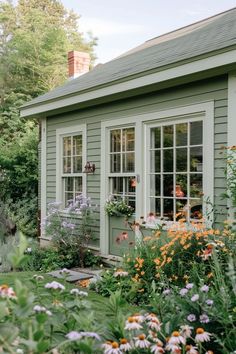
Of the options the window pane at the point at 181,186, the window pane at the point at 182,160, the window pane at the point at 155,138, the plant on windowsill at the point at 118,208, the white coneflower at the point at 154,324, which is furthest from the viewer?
the plant on windowsill at the point at 118,208

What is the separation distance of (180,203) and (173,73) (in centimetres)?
179

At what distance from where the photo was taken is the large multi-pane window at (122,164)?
6.84 meters

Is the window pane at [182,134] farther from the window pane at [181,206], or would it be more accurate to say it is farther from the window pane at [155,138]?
the window pane at [181,206]

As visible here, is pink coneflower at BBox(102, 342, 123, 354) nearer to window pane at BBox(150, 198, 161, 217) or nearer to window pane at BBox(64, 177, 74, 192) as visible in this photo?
window pane at BBox(150, 198, 161, 217)

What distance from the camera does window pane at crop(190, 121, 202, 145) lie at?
569 cm

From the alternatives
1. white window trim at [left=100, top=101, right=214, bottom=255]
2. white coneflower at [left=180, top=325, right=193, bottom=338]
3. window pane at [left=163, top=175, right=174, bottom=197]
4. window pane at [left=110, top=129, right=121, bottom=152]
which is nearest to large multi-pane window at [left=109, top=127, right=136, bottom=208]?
window pane at [left=110, top=129, right=121, bottom=152]

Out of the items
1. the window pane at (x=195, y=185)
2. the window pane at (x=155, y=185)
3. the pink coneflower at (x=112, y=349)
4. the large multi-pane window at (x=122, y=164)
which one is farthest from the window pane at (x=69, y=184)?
→ the pink coneflower at (x=112, y=349)

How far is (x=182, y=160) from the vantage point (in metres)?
6.00

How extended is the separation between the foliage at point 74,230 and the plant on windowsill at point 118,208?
16.1 inches

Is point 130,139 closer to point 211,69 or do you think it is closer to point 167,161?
point 167,161

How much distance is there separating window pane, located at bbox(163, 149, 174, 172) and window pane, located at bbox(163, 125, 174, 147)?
102 mm

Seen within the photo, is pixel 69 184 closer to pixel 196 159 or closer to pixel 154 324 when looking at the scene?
pixel 196 159

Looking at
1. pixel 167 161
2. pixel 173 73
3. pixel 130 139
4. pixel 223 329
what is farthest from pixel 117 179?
pixel 223 329

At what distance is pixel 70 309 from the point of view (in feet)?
7.14
